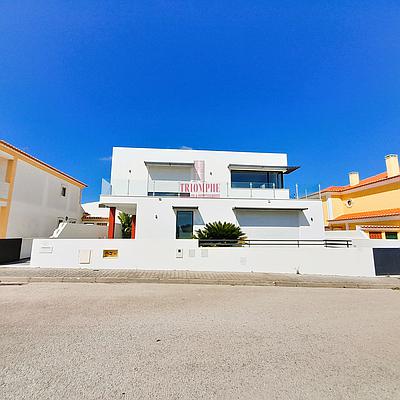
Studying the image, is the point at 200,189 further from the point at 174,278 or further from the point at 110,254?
the point at 174,278

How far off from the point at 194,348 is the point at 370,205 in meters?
25.4

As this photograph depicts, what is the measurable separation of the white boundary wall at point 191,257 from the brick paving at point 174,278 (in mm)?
565

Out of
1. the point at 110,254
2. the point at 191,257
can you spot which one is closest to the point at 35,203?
the point at 110,254

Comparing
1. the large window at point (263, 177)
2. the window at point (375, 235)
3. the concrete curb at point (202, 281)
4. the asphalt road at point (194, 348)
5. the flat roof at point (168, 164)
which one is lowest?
the asphalt road at point (194, 348)

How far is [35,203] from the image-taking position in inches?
688

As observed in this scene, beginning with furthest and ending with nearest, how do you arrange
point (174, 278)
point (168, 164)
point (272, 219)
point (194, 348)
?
point (168, 164)
point (272, 219)
point (174, 278)
point (194, 348)

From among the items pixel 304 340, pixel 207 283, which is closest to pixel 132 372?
pixel 304 340

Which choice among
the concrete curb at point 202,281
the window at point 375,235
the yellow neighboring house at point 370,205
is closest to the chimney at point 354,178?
the yellow neighboring house at point 370,205

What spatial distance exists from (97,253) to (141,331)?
757cm

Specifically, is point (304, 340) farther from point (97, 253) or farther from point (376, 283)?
point (97, 253)

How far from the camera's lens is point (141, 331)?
171 inches

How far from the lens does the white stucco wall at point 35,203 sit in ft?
51.5

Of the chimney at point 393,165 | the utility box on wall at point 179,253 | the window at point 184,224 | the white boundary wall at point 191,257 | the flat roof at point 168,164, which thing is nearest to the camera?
the white boundary wall at point 191,257

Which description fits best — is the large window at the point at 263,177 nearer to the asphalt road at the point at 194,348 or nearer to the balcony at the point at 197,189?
the balcony at the point at 197,189
